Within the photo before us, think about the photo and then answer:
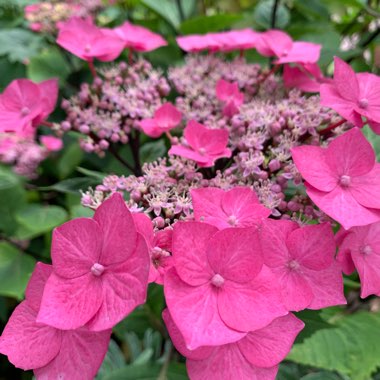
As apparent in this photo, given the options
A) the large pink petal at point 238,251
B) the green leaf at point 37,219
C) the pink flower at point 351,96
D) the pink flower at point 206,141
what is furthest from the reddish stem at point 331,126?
the green leaf at point 37,219

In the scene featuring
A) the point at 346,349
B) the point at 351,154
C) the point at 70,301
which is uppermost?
the point at 351,154

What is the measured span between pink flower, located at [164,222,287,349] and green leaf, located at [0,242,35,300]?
0.51m

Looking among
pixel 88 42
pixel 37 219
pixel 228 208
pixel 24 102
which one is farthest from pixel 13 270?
pixel 228 208

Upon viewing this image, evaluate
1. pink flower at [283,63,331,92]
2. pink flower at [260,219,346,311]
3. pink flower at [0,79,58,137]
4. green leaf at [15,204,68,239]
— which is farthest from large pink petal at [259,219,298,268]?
green leaf at [15,204,68,239]

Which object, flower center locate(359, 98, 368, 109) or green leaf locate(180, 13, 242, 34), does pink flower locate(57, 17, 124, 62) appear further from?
flower center locate(359, 98, 368, 109)

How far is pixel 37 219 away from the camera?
0.91 meters

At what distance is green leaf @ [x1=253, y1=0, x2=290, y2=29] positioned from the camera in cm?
101

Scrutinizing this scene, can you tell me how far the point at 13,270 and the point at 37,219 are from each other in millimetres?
110

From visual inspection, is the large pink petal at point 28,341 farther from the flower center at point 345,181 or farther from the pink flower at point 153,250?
the flower center at point 345,181

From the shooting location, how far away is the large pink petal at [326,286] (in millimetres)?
488

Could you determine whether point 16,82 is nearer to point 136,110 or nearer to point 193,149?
point 136,110

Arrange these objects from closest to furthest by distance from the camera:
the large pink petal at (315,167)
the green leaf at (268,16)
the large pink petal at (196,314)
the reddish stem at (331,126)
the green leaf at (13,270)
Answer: the large pink petal at (196,314)
the large pink petal at (315,167)
the reddish stem at (331,126)
the green leaf at (13,270)
the green leaf at (268,16)

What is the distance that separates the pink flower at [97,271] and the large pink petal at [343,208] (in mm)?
204

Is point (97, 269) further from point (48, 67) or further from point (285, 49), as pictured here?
point (48, 67)
